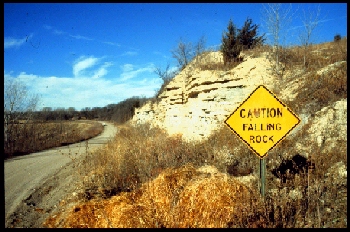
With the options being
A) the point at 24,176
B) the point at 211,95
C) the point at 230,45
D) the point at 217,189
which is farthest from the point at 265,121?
the point at 230,45

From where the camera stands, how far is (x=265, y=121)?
3.98 metres

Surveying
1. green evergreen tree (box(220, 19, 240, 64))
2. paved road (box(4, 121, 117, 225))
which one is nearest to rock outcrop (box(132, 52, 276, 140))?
green evergreen tree (box(220, 19, 240, 64))

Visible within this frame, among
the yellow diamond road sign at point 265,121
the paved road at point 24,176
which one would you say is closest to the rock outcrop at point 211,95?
the yellow diamond road sign at point 265,121

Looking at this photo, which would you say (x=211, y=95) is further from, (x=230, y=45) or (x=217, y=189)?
(x=217, y=189)

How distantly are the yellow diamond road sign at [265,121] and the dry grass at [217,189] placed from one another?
1.10 meters

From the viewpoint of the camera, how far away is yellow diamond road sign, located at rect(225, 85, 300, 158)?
13.0ft

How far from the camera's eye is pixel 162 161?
695 cm

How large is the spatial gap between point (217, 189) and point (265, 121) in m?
1.88

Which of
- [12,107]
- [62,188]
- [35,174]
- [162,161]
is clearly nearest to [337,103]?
[162,161]

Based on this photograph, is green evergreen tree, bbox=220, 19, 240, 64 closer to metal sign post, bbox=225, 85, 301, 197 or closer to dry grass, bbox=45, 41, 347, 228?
dry grass, bbox=45, 41, 347, 228

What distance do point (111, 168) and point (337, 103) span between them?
770cm

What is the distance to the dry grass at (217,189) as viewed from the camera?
3.87 metres

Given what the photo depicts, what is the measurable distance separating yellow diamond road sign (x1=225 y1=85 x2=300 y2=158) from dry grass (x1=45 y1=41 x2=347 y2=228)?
1102mm

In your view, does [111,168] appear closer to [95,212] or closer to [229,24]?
[95,212]
